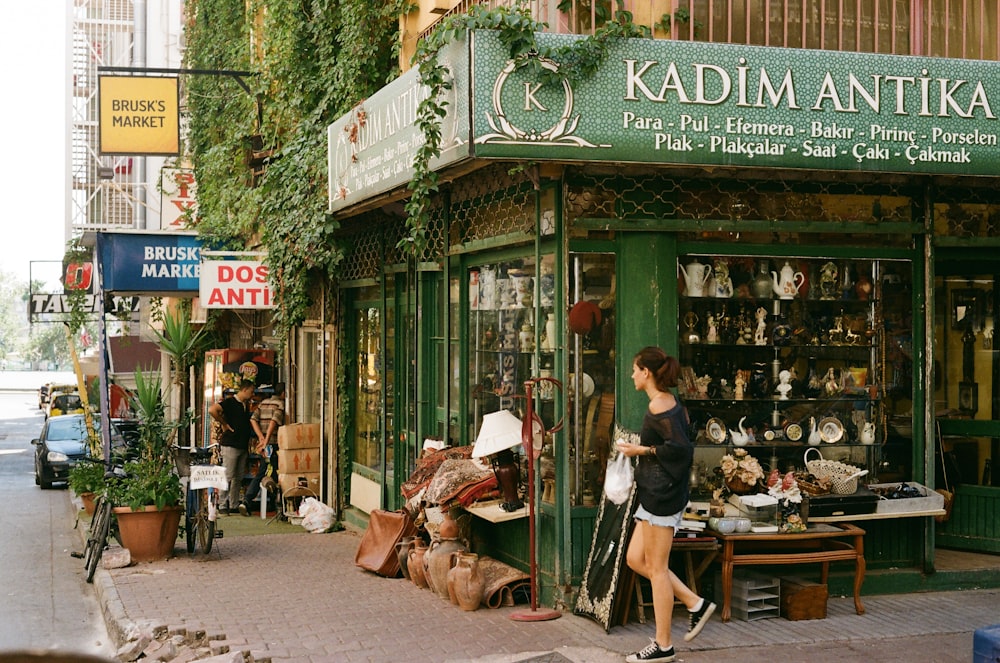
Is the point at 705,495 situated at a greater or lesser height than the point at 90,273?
lesser

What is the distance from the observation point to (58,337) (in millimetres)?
121812

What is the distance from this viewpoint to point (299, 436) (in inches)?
596

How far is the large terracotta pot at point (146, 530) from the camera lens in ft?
38.2

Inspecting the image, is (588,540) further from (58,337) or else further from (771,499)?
(58,337)

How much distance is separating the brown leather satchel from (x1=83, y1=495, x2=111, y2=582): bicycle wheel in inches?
102

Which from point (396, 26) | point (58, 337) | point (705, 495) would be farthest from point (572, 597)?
point (58, 337)

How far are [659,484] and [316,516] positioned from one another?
302 inches

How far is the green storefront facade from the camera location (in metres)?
7.77

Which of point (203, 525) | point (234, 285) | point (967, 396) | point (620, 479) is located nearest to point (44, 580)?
point (203, 525)

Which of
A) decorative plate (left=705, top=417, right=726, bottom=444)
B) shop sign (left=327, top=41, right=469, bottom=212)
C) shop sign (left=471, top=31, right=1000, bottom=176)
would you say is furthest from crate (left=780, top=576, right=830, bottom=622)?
shop sign (left=327, top=41, right=469, bottom=212)

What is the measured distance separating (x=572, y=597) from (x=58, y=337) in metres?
123

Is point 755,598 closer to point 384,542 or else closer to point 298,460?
point 384,542

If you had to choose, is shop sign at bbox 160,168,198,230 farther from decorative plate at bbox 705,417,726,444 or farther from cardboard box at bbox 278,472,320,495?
decorative plate at bbox 705,417,726,444

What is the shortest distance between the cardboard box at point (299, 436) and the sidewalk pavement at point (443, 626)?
169 inches
